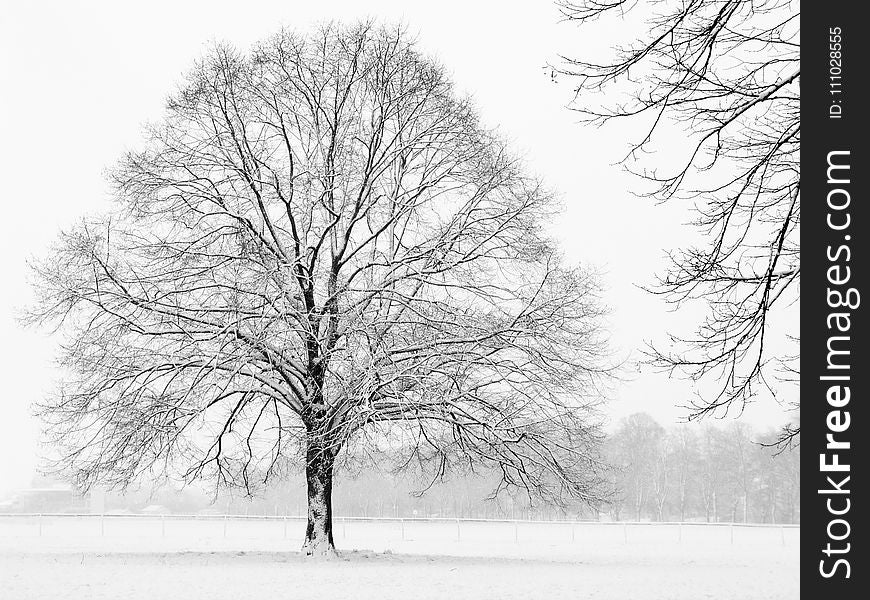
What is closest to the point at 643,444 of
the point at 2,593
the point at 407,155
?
the point at 407,155

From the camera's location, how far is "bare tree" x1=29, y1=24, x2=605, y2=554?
722 inches

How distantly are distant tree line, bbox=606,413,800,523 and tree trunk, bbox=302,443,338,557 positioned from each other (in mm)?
61319

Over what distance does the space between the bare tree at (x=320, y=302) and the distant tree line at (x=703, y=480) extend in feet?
201

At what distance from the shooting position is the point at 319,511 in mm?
19578

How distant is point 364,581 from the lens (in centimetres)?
1508

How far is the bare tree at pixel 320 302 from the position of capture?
18344 millimetres

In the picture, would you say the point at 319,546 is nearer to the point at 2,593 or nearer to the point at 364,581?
the point at 364,581

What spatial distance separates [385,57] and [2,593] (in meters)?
13.3
